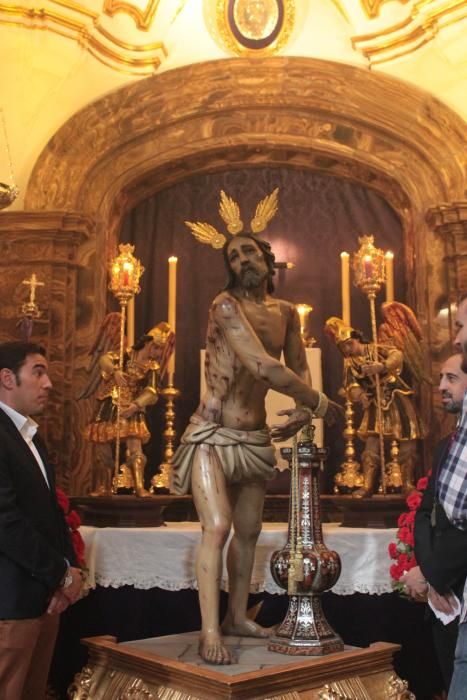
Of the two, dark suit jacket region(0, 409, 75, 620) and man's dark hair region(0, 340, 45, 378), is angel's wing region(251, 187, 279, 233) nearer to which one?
man's dark hair region(0, 340, 45, 378)

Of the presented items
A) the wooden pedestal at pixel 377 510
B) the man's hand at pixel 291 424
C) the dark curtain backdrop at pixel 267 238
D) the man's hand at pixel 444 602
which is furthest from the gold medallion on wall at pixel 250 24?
the man's hand at pixel 444 602

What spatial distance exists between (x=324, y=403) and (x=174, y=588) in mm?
1328

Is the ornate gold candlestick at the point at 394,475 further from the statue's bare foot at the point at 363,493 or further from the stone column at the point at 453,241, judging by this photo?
the stone column at the point at 453,241

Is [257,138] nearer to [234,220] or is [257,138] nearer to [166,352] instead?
[166,352]

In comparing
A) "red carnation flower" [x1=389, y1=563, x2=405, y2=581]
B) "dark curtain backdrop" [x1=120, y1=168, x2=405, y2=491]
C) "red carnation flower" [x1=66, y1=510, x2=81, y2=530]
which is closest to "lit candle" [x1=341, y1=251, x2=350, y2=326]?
"dark curtain backdrop" [x1=120, y1=168, x2=405, y2=491]

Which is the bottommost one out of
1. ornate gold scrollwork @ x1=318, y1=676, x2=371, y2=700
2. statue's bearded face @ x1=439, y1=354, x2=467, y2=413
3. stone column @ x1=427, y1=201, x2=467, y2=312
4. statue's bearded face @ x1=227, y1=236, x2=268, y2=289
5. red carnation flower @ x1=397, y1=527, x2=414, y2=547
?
ornate gold scrollwork @ x1=318, y1=676, x2=371, y2=700

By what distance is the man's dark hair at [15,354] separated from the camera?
3082mm

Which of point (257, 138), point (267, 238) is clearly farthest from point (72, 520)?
point (257, 138)

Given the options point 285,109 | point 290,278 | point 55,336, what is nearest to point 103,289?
point 55,336

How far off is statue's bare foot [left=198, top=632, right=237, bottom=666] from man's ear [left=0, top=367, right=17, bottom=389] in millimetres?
1292

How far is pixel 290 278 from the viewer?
6.63m

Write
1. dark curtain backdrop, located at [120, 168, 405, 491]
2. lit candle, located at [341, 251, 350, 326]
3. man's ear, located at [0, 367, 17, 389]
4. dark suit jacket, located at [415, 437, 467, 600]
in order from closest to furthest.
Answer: dark suit jacket, located at [415, 437, 467, 600]
man's ear, located at [0, 367, 17, 389]
lit candle, located at [341, 251, 350, 326]
dark curtain backdrop, located at [120, 168, 405, 491]

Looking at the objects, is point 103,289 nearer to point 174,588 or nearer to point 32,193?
point 32,193

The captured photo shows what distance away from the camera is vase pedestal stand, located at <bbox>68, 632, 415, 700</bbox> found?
2729mm
